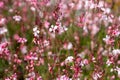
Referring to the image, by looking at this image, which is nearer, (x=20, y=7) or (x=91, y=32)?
(x=91, y=32)

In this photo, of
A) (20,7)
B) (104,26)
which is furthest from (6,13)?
(104,26)

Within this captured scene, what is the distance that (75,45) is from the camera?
17.0ft

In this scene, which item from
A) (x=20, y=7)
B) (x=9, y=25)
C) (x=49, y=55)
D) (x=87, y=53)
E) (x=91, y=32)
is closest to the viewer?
(x=49, y=55)

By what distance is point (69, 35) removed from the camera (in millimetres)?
5672

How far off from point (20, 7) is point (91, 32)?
1494 mm

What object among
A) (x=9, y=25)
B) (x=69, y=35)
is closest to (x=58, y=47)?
(x=69, y=35)

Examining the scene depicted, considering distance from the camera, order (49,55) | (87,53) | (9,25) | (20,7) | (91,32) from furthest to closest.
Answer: (20,7), (9,25), (91,32), (87,53), (49,55)

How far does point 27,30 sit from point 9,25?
0.36 m

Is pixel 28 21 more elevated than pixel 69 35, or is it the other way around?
pixel 28 21

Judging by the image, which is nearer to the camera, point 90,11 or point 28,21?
point 90,11

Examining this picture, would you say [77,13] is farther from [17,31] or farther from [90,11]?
[17,31]

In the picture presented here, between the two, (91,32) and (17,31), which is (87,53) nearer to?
(91,32)

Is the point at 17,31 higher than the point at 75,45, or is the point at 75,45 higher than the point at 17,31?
the point at 17,31

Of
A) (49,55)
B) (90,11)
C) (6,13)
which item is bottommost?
(49,55)
